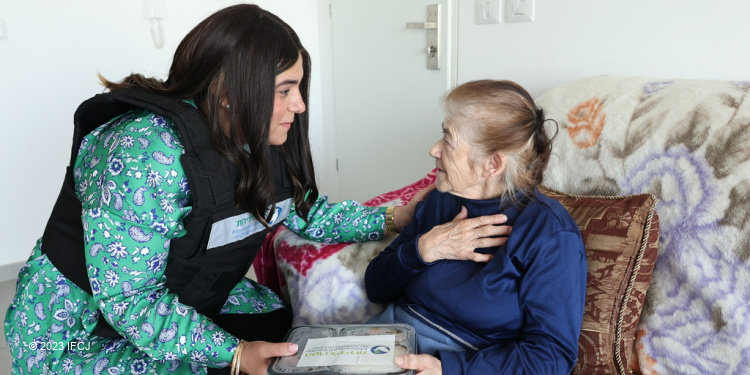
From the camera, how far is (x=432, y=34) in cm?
276

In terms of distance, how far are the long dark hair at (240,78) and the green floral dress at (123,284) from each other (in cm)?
10

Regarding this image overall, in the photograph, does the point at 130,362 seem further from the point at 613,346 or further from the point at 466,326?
the point at 613,346

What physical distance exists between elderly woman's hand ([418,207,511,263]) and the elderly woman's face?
71 millimetres

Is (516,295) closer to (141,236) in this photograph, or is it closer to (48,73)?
(141,236)

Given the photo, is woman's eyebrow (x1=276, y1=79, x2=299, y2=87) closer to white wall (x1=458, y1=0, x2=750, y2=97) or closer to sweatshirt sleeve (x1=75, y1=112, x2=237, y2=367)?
sweatshirt sleeve (x1=75, y1=112, x2=237, y2=367)

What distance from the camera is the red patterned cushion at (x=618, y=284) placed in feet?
4.47

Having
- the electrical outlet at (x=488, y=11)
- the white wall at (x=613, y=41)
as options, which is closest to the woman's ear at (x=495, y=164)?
the white wall at (x=613, y=41)

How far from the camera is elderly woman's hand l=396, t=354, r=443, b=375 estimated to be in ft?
3.87

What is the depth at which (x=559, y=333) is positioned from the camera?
1.22 m

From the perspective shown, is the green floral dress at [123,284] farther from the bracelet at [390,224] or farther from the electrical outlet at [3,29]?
the electrical outlet at [3,29]

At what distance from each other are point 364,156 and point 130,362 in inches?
85.5

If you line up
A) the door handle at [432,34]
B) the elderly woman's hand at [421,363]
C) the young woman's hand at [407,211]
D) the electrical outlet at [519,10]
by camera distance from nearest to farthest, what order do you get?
the elderly woman's hand at [421,363]
the young woman's hand at [407,211]
the electrical outlet at [519,10]
the door handle at [432,34]

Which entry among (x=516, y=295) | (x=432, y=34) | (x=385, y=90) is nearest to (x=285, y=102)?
(x=516, y=295)

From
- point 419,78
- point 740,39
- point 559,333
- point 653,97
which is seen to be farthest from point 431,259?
point 419,78
